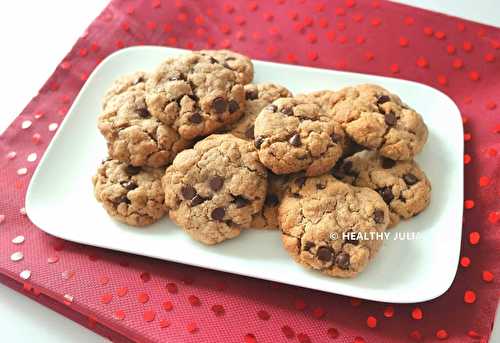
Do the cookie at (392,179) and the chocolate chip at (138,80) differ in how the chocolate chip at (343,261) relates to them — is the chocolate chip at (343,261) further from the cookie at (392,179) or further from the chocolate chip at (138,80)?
the chocolate chip at (138,80)

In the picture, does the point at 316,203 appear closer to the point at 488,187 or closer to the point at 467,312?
the point at 467,312

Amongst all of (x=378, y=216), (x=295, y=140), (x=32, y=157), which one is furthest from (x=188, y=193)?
(x=32, y=157)

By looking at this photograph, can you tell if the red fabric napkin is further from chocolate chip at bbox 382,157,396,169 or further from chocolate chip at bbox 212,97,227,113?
chocolate chip at bbox 212,97,227,113

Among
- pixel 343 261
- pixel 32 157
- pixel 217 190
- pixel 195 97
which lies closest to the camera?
pixel 343 261

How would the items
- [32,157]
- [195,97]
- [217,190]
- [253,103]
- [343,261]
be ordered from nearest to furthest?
[343,261], [217,190], [195,97], [253,103], [32,157]

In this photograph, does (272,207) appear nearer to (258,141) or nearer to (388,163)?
(258,141)
